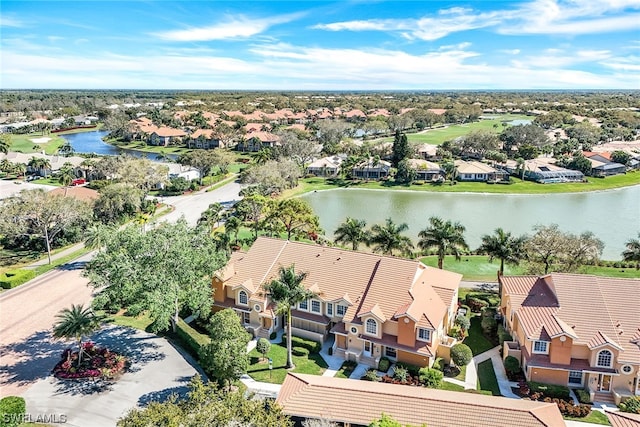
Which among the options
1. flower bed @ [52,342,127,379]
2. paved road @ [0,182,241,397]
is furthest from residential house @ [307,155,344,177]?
flower bed @ [52,342,127,379]

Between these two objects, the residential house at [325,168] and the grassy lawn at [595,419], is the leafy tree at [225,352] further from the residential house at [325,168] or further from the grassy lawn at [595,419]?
the residential house at [325,168]

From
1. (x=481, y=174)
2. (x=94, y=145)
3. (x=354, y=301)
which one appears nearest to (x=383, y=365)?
(x=354, y=301)

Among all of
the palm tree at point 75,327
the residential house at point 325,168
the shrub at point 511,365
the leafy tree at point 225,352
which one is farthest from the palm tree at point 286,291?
the residential house at point 325,168

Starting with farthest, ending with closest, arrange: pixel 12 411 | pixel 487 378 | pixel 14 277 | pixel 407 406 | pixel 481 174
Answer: pixel 481 174 → pixel 14 277 → pixel 487 378 → pixel 12 411 → pixel 407 406

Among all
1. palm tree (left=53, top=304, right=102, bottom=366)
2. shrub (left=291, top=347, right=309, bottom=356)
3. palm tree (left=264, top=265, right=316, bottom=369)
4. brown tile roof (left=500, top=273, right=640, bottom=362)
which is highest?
A: palm tree (left=264, top=265, right=316, bottom=369)

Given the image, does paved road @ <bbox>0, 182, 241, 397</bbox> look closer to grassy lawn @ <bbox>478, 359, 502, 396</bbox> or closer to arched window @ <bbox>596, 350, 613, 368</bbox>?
grassy lawn @ <bbox>478, 359, 502, 396</bbox>

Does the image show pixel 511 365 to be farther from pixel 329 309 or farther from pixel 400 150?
pixel 400 150
